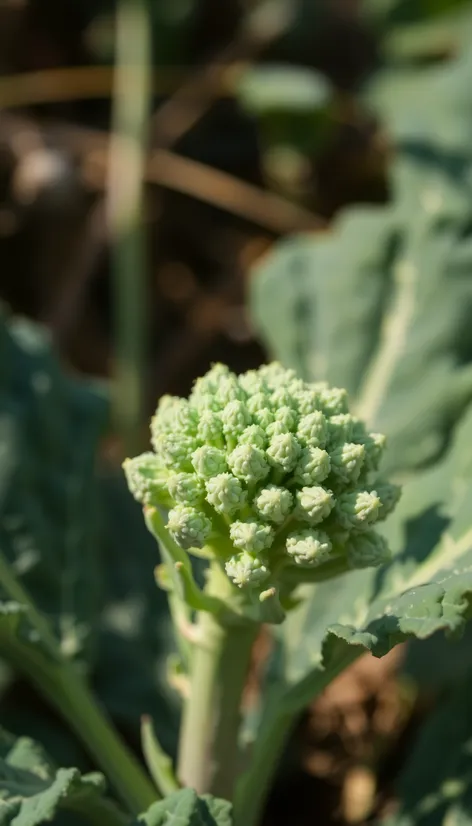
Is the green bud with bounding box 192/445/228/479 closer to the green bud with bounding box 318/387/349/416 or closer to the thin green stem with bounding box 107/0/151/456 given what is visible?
the green bud with bounding box 318/387/349/416

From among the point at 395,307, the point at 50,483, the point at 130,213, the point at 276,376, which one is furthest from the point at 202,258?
the point at 276,376

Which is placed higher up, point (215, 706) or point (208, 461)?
point (208, 461)

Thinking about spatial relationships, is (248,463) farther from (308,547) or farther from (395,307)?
(395,307)

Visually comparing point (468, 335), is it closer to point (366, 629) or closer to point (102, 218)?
point (366, 629)

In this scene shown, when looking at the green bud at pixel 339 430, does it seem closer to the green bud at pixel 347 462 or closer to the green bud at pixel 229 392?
the green bud at pixel 347 462

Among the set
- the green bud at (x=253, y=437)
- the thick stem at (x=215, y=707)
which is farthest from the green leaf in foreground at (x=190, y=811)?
the green bud at (x=253, y=437)

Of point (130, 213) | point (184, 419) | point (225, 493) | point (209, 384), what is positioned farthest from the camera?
point (130, 213)
